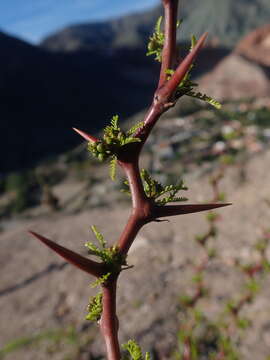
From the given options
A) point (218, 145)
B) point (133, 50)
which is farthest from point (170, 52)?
point (133, 50)

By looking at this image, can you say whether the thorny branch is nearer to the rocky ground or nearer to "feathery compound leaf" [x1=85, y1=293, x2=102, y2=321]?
"feathery compound leaf" [x1=85, y1=293, x2=102, y2=321]

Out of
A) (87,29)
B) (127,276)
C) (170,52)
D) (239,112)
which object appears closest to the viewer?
(170,52)

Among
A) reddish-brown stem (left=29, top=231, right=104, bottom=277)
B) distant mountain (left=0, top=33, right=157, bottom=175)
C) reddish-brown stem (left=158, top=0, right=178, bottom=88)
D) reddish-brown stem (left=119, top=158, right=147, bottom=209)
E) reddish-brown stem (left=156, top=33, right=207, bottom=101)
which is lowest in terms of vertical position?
reddish-brown stem (left=29, top=231, right=104, bottom=277)

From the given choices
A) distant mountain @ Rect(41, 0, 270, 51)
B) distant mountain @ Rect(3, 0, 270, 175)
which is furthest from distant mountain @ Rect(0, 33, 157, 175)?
distant mountain @ Rect(41, 0, 270, 51)

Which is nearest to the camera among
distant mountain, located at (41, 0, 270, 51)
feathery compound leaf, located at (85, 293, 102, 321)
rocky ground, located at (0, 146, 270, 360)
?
feathery compound leaf, located at (85, 293, 102, 321)

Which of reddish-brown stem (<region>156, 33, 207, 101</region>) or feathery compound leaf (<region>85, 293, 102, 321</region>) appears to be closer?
reddish-brown stem (<region>156, 33, 207, 101</region>)

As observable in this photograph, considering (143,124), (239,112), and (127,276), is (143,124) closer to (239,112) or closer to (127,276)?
(127,276)
